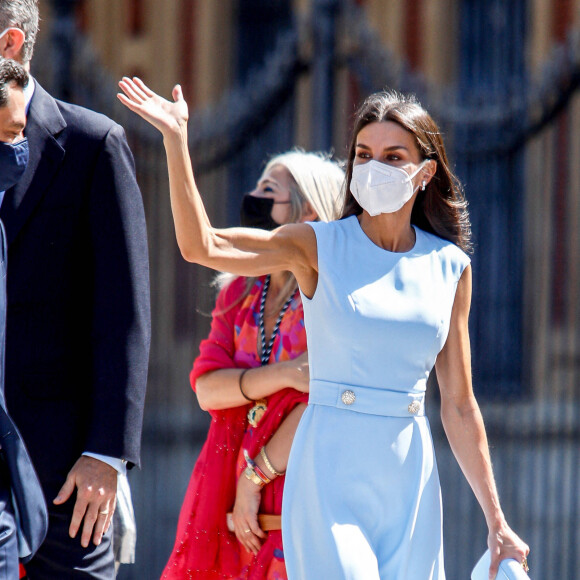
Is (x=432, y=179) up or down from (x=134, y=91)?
down

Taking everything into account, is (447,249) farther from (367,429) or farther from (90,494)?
(90,494)

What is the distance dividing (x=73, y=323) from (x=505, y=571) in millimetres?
1146

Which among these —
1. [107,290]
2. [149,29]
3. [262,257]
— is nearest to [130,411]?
[107,290]

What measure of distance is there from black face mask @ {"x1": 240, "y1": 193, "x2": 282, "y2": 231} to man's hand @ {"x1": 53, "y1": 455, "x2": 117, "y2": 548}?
104 centimetres

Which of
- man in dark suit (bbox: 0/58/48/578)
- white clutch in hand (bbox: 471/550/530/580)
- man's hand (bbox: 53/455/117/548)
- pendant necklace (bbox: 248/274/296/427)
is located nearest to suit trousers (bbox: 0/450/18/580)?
man in dark suit (bbox: 0/58/48/578)

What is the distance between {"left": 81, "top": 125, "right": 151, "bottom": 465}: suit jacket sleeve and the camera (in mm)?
2295

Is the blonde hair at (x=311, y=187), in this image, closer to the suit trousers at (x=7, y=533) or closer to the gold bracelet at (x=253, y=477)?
the gold bracelet at (x=253, y=477)

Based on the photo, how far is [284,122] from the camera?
17.9 ft

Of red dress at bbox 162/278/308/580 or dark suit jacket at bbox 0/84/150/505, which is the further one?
red dress at bbox 162/278/308/580

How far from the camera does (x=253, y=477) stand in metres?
2.83

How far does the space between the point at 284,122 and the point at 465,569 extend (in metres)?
2.46

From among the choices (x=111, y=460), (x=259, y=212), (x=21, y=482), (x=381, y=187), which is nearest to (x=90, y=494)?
(x=111, y=460)

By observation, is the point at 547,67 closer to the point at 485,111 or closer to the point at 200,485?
the point at 485,111

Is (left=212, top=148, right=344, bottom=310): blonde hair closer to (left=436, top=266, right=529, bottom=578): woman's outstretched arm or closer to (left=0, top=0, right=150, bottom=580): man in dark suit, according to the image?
(left=436, top=266, right=529, bottom=578): woman's outstretched arm
